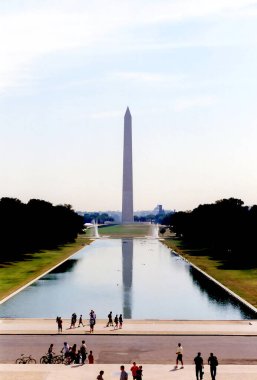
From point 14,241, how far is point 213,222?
42173 mm

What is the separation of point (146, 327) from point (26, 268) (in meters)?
43.3

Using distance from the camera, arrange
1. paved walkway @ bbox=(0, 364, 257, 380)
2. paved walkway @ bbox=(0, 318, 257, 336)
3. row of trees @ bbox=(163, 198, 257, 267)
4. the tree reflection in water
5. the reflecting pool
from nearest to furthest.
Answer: paved walkway @ bbox=(0, 364, 257, 380) → paved walkway @ bbox=(0, 318, 257, 336) → the reflecting pool → the tree reflection in water → row of trees @ bbox=(163, 198, 257, 267)

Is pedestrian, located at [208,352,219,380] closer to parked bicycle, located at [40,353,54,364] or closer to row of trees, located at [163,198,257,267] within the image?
parked bicycle, located at [40,353,54,364]

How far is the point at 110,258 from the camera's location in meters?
101

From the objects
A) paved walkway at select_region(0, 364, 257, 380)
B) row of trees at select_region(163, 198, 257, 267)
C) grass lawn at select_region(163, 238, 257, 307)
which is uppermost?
row of trees at select_region(163, 198, 257, 267)

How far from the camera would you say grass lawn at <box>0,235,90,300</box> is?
65125 millimetres

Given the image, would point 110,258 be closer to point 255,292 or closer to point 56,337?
point 255,292

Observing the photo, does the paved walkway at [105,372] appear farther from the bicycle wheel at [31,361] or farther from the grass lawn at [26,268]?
the grass lawn at [26,268]

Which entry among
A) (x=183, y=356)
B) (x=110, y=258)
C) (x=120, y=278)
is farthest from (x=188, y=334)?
(x=110, y=258)

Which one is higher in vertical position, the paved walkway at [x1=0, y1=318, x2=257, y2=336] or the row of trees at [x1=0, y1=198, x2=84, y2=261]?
the row of trees at [x1=0, y1=198, x2=84, y2=261]

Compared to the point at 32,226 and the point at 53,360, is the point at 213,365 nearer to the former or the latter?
the point at 53,360

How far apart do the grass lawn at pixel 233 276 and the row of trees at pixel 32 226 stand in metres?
30.4

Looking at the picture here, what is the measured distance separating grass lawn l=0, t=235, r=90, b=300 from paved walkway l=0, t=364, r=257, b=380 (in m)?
26.7

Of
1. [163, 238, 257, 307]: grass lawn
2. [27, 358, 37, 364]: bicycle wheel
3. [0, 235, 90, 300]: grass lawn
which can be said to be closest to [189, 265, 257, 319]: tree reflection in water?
[163, 238, 257, 307]: grass lawn
